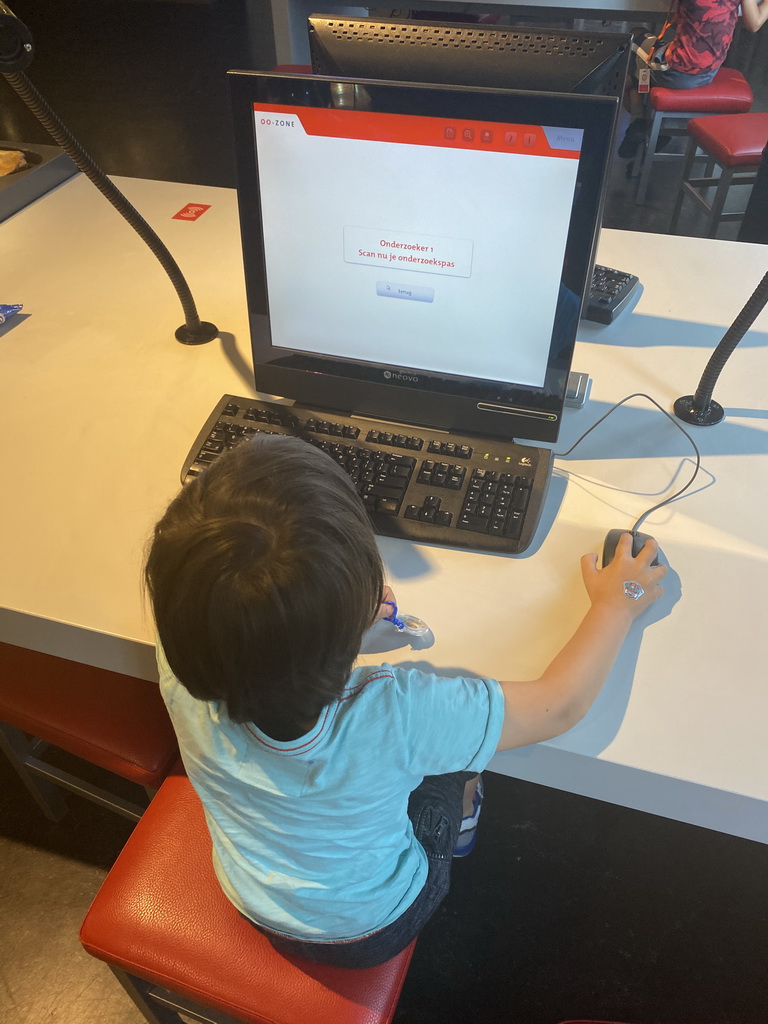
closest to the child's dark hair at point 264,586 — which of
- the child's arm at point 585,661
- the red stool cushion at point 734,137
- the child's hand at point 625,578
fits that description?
the child's arm at point 585,661

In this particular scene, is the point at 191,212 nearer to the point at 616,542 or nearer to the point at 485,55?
the point at 485,55

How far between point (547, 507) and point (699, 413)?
0.98 ft

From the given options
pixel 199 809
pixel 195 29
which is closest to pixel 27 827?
pixel 199 809

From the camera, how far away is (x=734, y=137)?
2.44 meters

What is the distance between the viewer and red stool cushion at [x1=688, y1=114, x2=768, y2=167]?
240cm

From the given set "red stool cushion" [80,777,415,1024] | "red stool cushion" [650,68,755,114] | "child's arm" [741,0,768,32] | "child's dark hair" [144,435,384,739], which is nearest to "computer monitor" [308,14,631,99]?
"child's dark hair" [144,435,384,739]

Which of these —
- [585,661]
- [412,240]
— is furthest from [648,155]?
[585,661]

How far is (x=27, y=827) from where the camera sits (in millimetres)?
1467

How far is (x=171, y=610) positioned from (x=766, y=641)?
619mm

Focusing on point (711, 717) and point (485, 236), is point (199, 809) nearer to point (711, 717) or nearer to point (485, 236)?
point (711, 717)

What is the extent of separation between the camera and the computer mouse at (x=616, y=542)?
2.99 feet

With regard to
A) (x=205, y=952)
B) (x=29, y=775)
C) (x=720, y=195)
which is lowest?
(x=29, y=775)

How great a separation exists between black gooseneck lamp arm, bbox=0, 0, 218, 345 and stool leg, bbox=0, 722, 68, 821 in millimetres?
715

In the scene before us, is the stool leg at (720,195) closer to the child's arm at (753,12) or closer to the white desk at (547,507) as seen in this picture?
the child's arm at (753,12)
